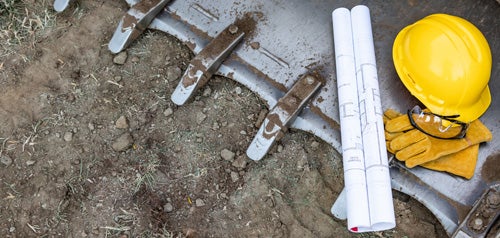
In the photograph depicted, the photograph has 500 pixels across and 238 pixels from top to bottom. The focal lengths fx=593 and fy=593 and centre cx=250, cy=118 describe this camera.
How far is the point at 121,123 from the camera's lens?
141 inches

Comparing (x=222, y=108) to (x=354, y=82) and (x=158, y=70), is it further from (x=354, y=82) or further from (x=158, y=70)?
(x=354, y=82)

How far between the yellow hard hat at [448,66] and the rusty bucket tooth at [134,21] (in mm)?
1516

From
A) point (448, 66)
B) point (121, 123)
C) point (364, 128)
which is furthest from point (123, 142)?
point (448, 66)

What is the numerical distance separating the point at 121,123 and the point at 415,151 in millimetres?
1718

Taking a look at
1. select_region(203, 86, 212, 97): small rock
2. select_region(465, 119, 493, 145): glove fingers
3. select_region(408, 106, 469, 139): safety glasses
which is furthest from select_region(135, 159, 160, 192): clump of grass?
select_region(465, 119, 493, 145): glove fingers

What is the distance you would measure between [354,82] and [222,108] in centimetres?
82

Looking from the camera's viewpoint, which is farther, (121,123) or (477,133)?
(121,123)

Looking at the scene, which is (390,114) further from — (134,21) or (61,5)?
(61,5)

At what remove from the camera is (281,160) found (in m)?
3.49

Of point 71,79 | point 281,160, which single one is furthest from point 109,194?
point 281,160

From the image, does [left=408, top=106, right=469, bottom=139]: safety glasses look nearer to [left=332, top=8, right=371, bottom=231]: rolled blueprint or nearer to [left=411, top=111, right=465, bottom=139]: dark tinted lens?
[left=411, top=111, right=465, bottom=139]: dark tinted lens

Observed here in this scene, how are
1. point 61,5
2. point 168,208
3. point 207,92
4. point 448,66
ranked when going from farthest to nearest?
point 61,5 → point 207,92 → point 168,208 → point 448,66

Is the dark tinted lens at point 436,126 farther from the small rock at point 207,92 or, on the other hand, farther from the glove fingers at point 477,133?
the small rock at point 207,92

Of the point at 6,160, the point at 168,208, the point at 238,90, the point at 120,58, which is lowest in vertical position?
the point at 6,160
